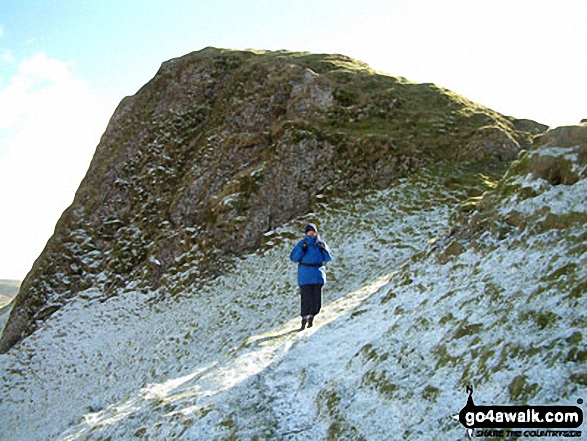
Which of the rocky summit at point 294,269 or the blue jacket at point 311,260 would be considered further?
the blue jacket at point 311,260

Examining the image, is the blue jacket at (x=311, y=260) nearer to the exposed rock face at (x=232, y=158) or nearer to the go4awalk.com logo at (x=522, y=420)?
the go4awalk.com logo at (x=522, y=420)

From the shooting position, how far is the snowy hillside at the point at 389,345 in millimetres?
6863

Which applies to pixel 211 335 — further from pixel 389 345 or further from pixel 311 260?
pixel 389 345

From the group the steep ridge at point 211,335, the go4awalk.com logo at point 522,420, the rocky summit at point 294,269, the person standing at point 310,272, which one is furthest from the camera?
the person standing at point 310,272

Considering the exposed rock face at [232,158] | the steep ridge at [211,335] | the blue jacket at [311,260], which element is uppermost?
the exposed rock face at [232,158]

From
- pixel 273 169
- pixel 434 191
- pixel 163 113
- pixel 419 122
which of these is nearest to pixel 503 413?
pixel 434 191

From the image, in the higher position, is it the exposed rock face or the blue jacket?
the exposed rock face

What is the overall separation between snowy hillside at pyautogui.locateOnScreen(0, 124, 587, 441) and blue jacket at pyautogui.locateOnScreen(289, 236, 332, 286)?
1236 mm

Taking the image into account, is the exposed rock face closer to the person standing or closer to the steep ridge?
the steep ridge

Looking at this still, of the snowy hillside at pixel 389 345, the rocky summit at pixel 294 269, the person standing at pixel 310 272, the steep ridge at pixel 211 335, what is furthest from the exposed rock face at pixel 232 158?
the person standing at pixel 310 272

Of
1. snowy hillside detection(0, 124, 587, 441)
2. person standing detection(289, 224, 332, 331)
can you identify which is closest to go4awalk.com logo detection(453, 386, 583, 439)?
snowy hillside detection(0, 124, 587, 441)

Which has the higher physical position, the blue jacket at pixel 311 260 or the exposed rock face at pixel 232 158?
the exposed rock face at pixel 232 158

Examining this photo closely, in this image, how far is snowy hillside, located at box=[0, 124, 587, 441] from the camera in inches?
270

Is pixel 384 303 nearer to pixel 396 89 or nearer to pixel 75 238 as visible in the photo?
pixel 396 89
